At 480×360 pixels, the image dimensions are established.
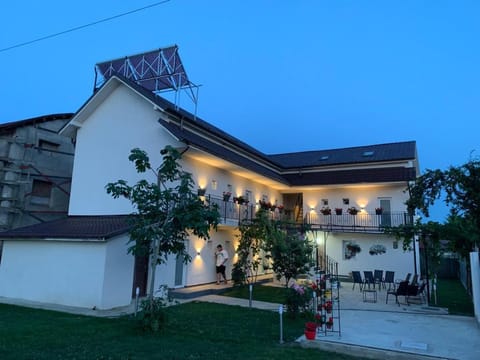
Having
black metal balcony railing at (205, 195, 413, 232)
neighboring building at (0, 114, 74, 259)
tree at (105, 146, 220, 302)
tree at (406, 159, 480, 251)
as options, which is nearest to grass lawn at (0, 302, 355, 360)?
tree at (105, 146, 220, 302)

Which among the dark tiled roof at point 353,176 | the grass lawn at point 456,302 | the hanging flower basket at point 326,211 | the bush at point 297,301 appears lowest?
the grass lawn at point 456,302

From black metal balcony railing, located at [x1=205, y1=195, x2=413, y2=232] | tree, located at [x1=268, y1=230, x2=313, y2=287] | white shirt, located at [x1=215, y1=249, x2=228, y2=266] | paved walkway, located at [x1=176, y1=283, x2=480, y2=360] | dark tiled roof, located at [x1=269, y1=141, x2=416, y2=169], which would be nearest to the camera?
paved walkway, located at [x1=176, y1=283, x2=480, y2=360]

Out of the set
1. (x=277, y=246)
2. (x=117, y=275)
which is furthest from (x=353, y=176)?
(x=117, y=275)

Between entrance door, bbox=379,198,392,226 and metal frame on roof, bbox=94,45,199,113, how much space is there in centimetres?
1394

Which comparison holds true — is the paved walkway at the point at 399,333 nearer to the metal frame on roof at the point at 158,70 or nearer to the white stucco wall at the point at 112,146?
the white stucco wall at the point at 112,146

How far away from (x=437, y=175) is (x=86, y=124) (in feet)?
58.1

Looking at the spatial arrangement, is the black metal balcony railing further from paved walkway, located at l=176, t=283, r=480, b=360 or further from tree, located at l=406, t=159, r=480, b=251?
paved walkway, located at l=176, t=283, r=480, b=360

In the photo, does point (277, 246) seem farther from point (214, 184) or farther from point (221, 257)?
point (214, 184)

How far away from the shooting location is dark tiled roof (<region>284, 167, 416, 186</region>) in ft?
72.7

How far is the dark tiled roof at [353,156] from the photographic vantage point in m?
23.9

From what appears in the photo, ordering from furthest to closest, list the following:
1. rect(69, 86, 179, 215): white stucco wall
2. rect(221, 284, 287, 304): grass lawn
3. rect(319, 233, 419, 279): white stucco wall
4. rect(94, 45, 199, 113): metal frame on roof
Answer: rect(319, 233, 419, 279): white stucco wall < rect(94, 45, 199, 113): metal frame on roof < rect(69, 86, 179, 215): white stucco wall < rect(221, 284, 287, 304): grass lawn

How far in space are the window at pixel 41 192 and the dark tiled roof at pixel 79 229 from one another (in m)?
6.40

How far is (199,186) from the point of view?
55.3ft

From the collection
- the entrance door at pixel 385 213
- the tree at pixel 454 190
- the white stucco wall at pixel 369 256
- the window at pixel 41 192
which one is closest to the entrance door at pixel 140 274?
the window at pixel 41 192
